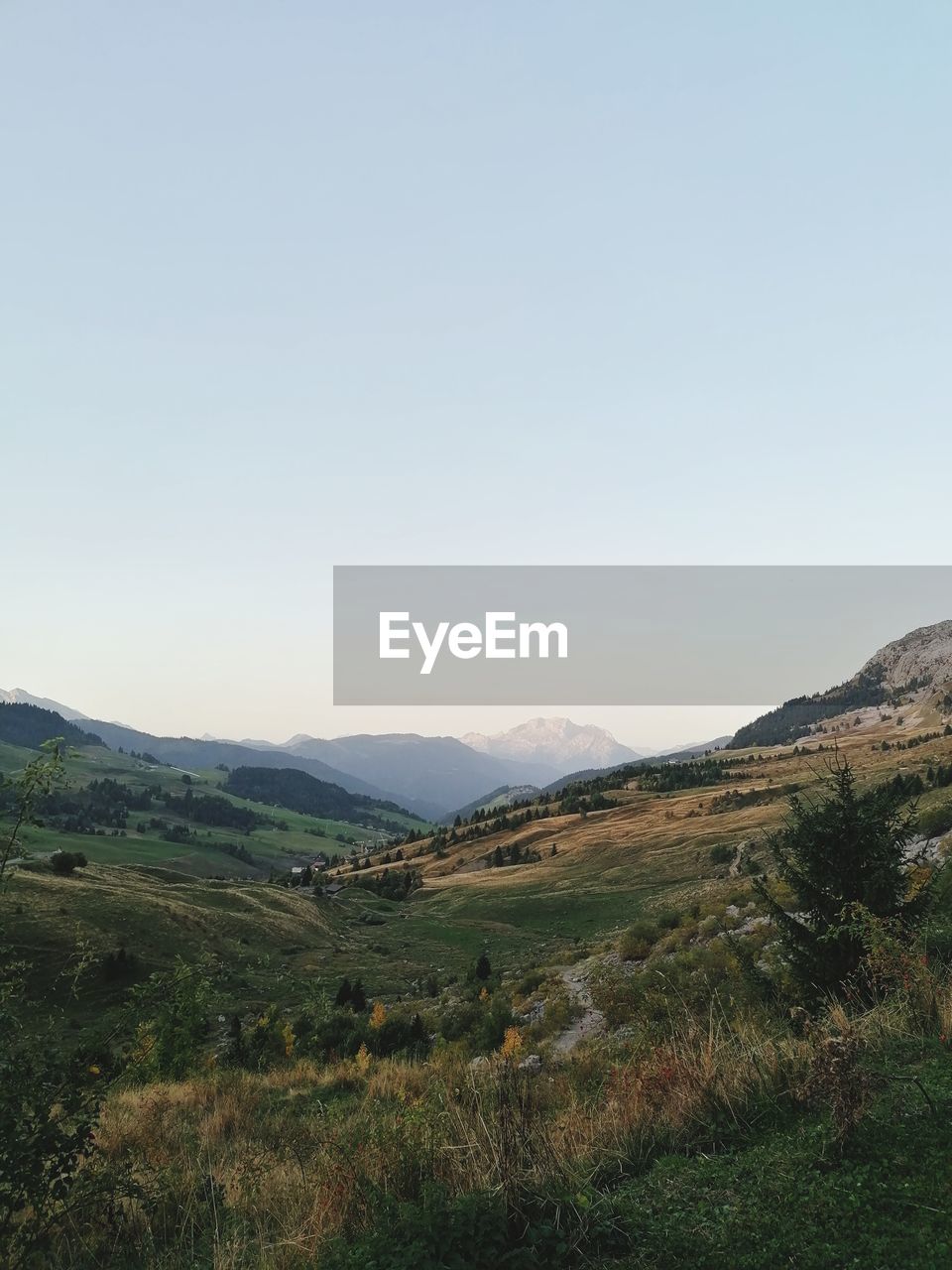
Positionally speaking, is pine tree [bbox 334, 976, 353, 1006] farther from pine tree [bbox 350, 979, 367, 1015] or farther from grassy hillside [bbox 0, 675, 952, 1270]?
grassy hillside [bbox 0, 675, 952, 1270]

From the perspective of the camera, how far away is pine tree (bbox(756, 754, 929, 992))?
9.61m

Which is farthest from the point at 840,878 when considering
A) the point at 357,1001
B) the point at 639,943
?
the point at 357,1001

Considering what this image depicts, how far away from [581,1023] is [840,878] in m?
11.9

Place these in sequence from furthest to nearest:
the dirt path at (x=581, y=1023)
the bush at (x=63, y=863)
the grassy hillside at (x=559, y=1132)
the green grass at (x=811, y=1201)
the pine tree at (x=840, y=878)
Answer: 1. the bush at (x=63, y=863)
2. the dirt path at (x=581, y=1023)
3. the pine tree at (x=840, y=878)
4. the grassy hillside at (x=559, y=1132)
5. the green grass at (x=811, y=1201)

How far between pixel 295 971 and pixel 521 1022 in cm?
3225

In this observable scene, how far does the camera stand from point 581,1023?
18.8 m

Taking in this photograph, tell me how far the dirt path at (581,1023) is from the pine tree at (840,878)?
8.05m

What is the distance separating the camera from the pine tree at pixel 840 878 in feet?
31.5

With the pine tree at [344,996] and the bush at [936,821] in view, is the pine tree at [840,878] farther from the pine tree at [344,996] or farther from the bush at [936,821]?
the pine tree at [344,996]

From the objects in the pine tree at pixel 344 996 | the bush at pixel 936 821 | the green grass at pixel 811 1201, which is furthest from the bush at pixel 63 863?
the green grass at pixel 811 1201

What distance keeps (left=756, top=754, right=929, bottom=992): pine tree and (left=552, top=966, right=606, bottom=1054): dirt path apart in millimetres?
8049

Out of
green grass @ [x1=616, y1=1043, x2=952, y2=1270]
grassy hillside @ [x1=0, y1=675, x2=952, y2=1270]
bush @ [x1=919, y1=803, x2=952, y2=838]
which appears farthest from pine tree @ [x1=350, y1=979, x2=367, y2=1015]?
green grass @ [x1=616, y1=1043, x2=952, y2=1270]

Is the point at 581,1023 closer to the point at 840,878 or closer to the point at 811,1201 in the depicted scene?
the point at 840,878

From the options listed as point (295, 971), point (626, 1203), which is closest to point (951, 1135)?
point (626, 1203)
